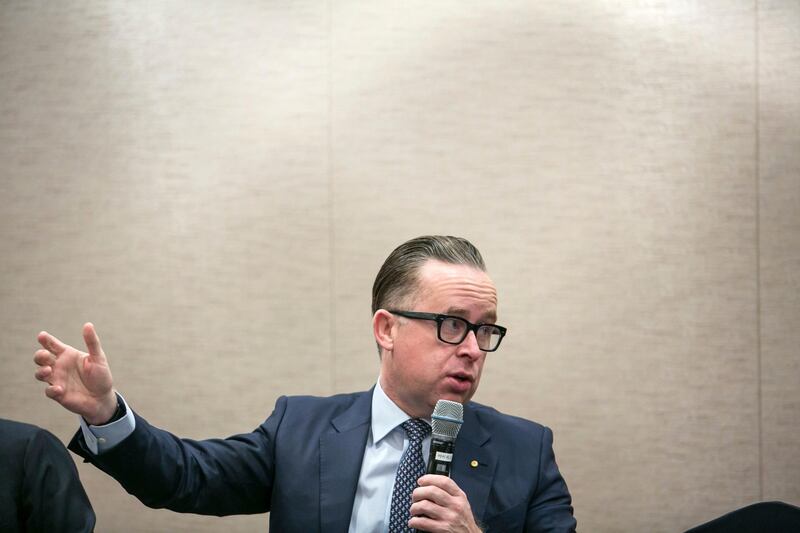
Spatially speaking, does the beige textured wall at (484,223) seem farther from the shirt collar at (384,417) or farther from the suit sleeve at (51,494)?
the suit sleeve at (51,494)

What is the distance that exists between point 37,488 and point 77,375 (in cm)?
50

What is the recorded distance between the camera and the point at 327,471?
219cm

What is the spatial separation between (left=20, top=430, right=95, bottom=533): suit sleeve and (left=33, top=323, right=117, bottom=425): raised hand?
414 millimetres

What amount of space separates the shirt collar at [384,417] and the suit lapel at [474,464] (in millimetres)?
124

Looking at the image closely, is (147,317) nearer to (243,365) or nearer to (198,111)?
(243,365)

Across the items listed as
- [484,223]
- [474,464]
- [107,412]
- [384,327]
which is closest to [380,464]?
[474,464]

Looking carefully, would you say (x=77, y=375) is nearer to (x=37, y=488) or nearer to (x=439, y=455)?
(x=37, y=488)

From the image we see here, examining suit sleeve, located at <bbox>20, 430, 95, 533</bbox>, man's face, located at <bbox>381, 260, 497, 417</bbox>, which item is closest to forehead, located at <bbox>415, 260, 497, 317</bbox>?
man's face, located at <bbox>381, 260, 497, 417</bbox>

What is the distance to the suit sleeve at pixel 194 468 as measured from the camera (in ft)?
6.21

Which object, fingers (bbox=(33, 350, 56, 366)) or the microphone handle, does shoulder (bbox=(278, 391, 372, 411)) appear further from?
fingers (bbox=(33, 350, 56, 366))

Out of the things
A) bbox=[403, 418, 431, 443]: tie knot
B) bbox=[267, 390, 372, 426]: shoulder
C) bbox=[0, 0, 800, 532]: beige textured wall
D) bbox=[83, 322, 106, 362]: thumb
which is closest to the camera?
bbox=[83, 322, 106, 362]: thumb

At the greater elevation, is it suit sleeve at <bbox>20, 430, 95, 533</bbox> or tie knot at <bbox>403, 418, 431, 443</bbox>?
tie knot at <bbox>403, 418, 431, 443</bbox>

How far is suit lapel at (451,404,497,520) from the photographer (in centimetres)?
214

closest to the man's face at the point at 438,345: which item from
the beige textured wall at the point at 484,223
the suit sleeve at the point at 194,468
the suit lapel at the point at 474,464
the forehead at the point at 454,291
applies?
the forehead at the point at 454,291
